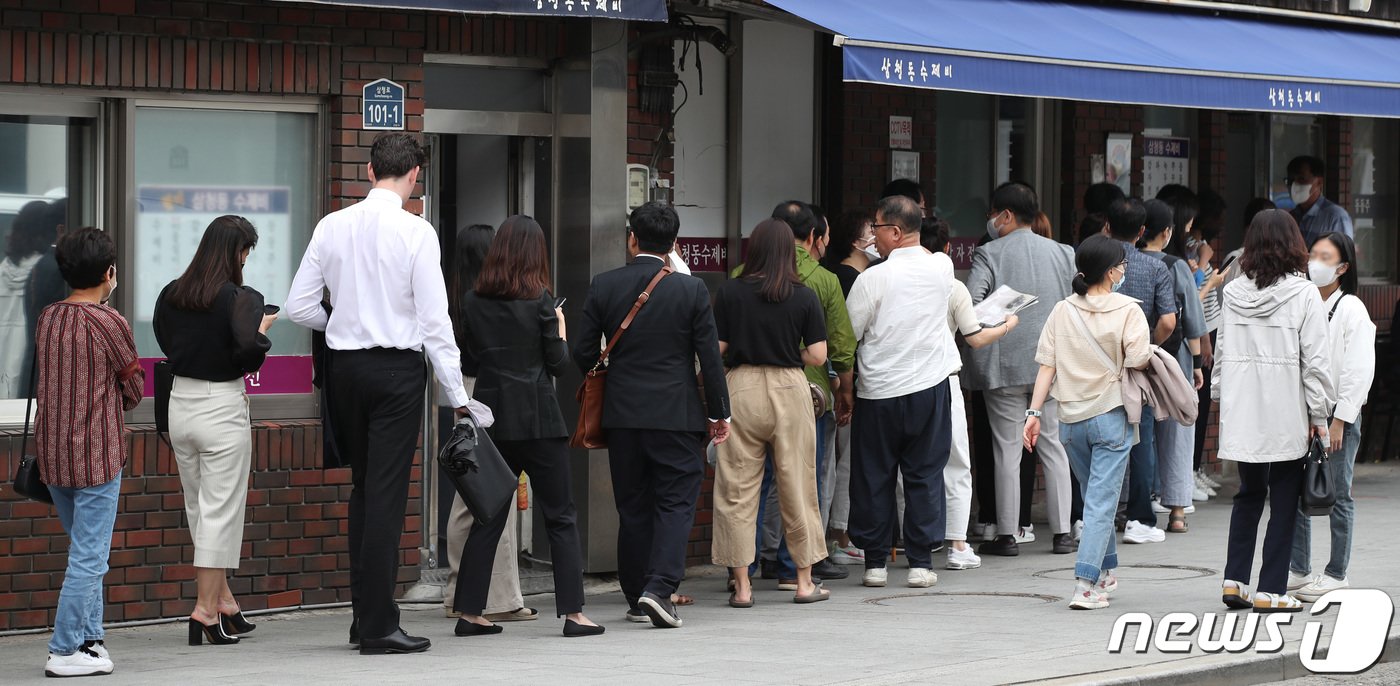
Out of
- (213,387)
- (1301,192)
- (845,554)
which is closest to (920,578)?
(845,554)

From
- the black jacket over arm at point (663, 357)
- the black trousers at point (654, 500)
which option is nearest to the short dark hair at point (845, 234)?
the black jacket over arm at point (663, 357)

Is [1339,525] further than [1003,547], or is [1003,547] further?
[1003,547]

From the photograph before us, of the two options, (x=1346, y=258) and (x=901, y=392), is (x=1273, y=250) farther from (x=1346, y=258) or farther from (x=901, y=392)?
(x=901, y=392)

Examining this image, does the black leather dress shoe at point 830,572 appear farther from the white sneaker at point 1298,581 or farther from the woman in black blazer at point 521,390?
the white sneaker at point 1298,581

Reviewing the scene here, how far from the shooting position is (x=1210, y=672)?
7.22 meters

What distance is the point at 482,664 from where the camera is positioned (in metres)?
7.46

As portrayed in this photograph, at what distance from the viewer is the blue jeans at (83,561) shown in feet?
24.0

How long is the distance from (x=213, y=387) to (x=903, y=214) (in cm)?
343

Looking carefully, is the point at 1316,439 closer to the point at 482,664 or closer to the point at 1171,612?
the point at 1171,612

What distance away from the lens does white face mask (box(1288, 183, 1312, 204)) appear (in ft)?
46.2

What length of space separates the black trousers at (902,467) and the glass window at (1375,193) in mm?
7579

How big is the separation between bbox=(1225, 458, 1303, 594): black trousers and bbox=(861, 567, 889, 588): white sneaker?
6.19 ft

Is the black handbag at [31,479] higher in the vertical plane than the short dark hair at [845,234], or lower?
lower

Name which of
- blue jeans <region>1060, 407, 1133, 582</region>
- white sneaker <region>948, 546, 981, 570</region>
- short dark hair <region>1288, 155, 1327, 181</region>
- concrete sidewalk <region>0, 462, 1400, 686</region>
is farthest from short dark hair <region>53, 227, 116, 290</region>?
short dark hair <region>1288, 155, 1327, 181</region>
